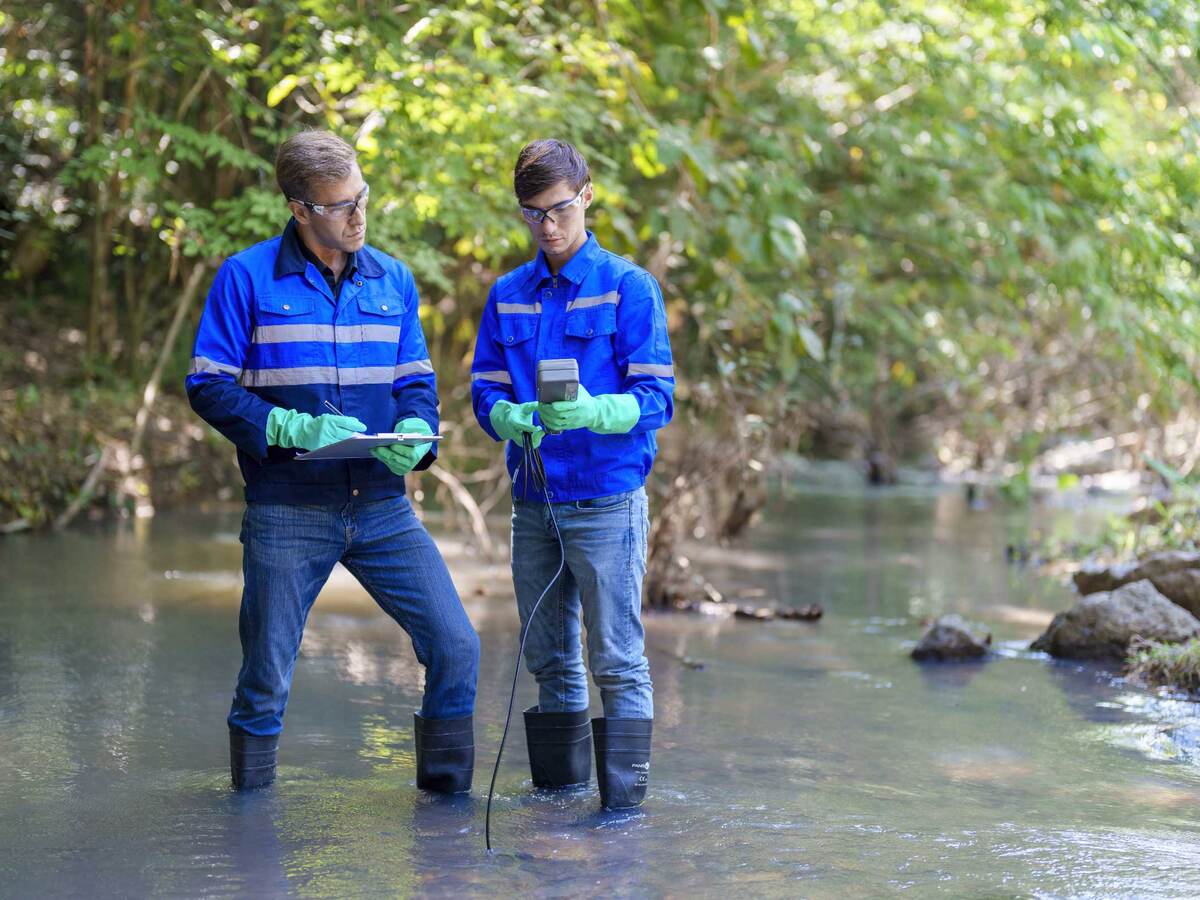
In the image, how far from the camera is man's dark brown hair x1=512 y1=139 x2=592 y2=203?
13.0ft

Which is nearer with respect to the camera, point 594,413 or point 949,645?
point 594,413

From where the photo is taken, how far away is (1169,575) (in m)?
7.83

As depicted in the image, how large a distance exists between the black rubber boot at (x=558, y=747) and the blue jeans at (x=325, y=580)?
9.2 inches

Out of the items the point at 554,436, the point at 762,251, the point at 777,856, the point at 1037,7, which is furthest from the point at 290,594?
the point at 1037,7

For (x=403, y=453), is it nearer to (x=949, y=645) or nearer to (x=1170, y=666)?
(x=949, y=645)

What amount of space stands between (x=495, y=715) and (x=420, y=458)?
175 centimetres

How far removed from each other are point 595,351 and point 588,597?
2.33 feet

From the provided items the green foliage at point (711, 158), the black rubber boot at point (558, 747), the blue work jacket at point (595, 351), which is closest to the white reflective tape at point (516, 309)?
the blue work jacket at point (595, 351)

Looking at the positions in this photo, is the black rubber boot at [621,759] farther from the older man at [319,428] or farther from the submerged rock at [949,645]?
the submerged rock at [949,645]

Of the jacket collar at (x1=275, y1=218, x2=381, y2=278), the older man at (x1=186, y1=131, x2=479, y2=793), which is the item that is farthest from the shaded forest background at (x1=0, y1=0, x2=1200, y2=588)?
the older man at (x1=186, y1=131, x2=479, y2=793)

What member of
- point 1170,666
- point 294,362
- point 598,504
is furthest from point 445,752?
point 1170,666

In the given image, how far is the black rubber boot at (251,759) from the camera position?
165 inches

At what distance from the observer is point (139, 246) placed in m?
13.8

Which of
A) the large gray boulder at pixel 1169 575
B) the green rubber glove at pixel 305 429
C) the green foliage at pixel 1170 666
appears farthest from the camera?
the large gray boulder at pixel 1169 575
